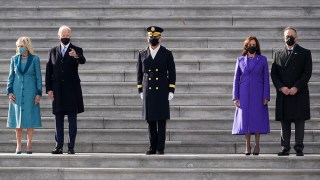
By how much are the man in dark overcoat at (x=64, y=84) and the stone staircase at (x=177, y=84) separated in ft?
1.78

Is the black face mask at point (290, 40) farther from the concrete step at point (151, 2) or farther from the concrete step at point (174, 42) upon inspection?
the concrete step at point (151, 2)

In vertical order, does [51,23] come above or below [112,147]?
above

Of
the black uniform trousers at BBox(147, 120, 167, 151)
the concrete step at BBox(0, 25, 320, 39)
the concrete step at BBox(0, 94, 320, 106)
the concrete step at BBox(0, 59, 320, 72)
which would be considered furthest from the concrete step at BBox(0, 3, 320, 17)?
the black uniform trousers at BBox(147, 120, 167, 151)

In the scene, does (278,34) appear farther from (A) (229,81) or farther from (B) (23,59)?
(B) (23,59)

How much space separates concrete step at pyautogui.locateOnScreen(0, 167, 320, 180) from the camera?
13.9 metres

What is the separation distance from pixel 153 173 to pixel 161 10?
652cm

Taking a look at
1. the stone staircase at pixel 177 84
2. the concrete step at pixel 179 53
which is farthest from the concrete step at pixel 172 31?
the concrete step at pixel 179 53

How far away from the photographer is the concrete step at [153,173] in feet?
45.7

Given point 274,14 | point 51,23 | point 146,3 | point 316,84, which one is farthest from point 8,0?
point 316,84

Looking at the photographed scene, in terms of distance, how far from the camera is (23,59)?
50.8ft

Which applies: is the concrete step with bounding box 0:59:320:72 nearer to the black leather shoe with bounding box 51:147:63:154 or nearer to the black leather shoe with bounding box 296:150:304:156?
the black leather shoe with bounding box 51:147:63:154

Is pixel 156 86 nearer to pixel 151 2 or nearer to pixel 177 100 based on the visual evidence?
pixel 177 100

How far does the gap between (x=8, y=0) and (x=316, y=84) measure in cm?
689

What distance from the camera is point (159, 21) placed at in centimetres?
1959
